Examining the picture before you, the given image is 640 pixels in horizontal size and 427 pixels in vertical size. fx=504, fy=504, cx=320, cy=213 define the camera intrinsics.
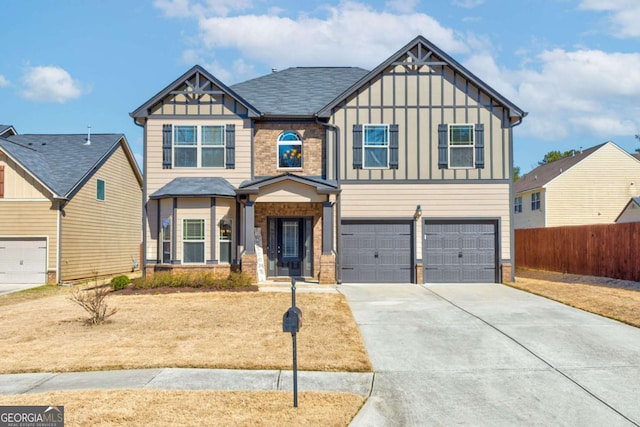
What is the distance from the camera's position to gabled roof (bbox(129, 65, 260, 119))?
1831 centimetres

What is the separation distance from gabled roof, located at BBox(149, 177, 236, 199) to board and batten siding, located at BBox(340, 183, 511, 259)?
4194mm

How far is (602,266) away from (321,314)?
13.3 metres

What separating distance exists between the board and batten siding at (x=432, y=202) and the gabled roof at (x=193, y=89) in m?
4.89

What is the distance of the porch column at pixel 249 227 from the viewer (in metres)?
17.4

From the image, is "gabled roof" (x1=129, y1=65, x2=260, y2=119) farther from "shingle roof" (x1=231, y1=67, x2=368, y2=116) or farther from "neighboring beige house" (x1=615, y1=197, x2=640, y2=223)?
"neighboring beige house" (x1=615, y1=197, x2=640, y2=223)

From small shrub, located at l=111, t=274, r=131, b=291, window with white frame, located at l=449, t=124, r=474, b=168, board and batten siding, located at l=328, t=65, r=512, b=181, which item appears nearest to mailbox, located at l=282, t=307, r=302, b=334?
small shrub, located at l=111, t=274, r=131, b=291

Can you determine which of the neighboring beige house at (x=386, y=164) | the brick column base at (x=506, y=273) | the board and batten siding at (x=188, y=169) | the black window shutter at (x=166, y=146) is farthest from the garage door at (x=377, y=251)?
the black window shutter at (x=166, y=146)

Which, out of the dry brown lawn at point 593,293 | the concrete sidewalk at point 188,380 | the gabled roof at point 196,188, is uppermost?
the gabled roof at point 196,188

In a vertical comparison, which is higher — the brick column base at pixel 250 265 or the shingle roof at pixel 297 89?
the shingle roof at pixel 297 89

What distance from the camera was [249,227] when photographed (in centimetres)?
1744

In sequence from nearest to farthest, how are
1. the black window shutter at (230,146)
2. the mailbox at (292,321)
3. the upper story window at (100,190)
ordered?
1. the mailbox at (292,321)
2. the black window shutter at (230,146)
3. the upper story window at (100,190)

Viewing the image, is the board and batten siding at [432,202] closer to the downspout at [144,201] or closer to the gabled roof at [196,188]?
the gabled roof at [196,188]

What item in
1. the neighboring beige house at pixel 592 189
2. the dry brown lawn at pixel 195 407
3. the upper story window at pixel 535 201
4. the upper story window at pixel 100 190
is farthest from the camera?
the upper story window at pixel 535 201

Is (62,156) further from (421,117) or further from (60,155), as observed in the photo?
(421,117)
